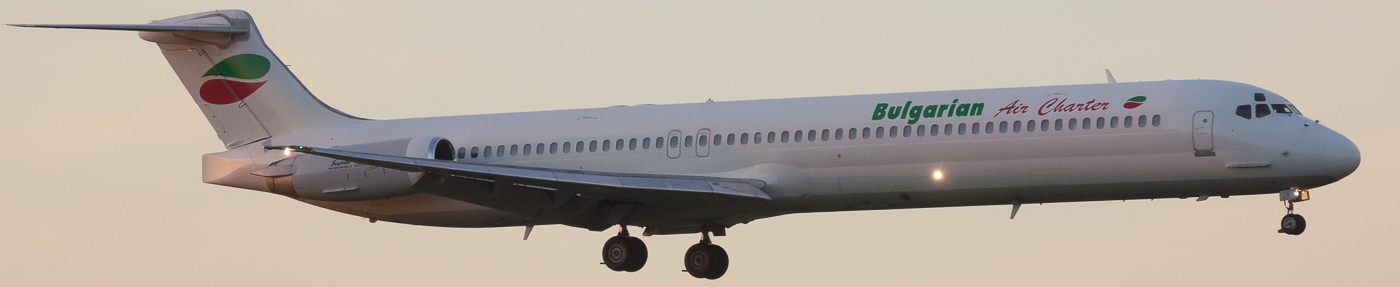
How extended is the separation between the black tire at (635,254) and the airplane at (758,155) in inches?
1.5

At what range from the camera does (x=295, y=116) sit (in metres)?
38.1

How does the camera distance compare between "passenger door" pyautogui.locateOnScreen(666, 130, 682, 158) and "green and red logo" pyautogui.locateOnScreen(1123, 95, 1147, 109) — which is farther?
"passenger door" pyautogui.locateOnScreen(666, 130, 682, 158)

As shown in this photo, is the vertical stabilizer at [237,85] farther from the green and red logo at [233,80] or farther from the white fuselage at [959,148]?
the white fuselage at [959,148]

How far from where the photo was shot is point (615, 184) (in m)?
31.5

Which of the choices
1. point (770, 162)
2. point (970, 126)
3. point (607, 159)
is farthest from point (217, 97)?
point (970, 126)

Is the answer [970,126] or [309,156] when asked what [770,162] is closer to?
[970,126]

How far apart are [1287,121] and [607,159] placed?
1111cm

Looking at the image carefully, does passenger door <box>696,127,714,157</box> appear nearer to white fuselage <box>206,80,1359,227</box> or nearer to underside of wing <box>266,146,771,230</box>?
white fuselage <box>206,80,1359,227</box>

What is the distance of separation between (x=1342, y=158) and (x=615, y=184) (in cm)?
1076

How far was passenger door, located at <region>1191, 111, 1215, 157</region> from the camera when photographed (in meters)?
30.0

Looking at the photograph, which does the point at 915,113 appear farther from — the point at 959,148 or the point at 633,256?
the point at 633,256

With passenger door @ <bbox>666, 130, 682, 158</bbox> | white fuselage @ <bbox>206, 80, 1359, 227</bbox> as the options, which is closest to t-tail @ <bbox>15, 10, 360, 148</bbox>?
white fuselage @ <bbox>206, 80, 1359, 227</bbox>

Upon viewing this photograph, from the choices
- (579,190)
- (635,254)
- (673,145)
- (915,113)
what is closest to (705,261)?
(635,254)

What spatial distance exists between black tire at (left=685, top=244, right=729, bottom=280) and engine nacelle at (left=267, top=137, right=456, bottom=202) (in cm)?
472
